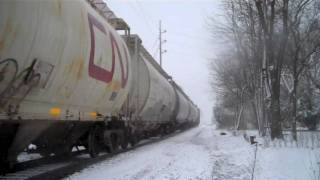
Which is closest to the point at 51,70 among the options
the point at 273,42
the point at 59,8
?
the point at 59,8

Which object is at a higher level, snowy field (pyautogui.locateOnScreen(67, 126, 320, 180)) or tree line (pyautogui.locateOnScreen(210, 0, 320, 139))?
tree line (pyautogui.locateOnScreen(210, 0, 320, 139))

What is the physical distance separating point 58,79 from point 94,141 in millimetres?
5040

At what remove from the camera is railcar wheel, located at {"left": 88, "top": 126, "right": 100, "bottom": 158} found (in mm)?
13111

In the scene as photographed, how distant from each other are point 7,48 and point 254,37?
1935 centimetres

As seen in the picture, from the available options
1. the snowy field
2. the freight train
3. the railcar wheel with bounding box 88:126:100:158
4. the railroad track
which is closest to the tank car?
the freight train

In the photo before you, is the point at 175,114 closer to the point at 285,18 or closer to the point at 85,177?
the point at 285,18

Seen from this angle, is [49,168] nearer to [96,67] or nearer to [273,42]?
[96,67]

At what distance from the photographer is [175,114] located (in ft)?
96.9

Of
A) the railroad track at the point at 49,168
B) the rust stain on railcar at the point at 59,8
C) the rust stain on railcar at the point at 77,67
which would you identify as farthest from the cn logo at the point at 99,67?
the railroad track at the point at 49,168

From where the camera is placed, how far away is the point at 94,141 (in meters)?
13.5

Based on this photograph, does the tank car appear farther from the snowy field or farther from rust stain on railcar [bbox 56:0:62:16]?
the snowy field

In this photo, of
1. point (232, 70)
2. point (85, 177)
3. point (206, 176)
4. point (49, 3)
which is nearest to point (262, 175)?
point (206, 176)

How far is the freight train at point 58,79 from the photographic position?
720cm

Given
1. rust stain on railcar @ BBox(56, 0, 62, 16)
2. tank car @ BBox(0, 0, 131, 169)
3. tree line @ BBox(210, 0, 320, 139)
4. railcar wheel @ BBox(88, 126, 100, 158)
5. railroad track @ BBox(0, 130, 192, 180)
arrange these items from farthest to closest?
tree line @ BBox(210, 0, 320, 139)
railcar wheel @ BBox(88, 126, 100, 158)
railroad track @ BBox(0, 130, 192, 180)
rust stain on railcar @ BBox(56, 0, 62, 16)
tank car @ BBox(0, 0, 131, 169)
